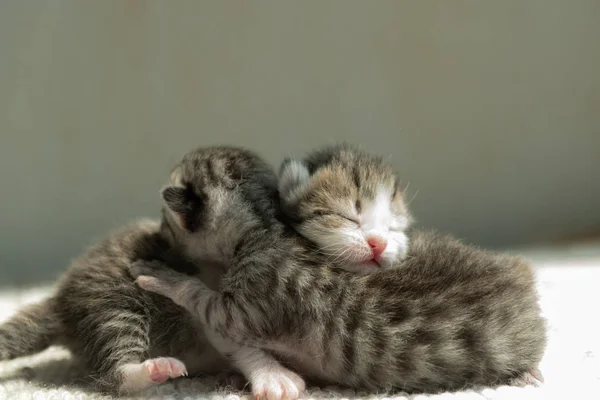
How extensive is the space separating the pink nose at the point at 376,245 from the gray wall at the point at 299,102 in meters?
1.27

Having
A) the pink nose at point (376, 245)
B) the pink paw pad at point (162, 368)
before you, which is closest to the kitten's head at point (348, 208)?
the pink nose at point (376, 245)

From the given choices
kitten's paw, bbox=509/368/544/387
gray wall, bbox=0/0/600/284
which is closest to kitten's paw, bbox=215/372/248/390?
kitten's paw, bbox=509/368/544/387

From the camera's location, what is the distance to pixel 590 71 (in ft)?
8.81

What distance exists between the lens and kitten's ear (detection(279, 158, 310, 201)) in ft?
4.60

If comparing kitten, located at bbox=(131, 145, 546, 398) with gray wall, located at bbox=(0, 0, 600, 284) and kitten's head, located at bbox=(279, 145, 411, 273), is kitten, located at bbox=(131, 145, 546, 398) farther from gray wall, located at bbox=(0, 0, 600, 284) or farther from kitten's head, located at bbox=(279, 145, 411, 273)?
gray wall, located at bbox=(0, 0, 600, 284)

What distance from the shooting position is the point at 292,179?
140 centimetres

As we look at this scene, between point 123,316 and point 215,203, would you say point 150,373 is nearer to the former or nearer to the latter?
point 123,316

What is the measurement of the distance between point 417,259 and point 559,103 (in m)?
1.73

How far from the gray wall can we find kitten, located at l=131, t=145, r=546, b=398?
118 centimetres

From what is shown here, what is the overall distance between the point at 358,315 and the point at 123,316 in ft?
1.72

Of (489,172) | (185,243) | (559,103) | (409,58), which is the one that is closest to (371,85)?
(409,58)

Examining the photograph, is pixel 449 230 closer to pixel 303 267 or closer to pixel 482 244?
pixel 482 244

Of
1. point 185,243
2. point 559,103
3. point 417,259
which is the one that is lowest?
point 185,243

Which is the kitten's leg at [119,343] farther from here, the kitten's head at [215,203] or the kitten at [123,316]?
the kitten's head at [215,203]
